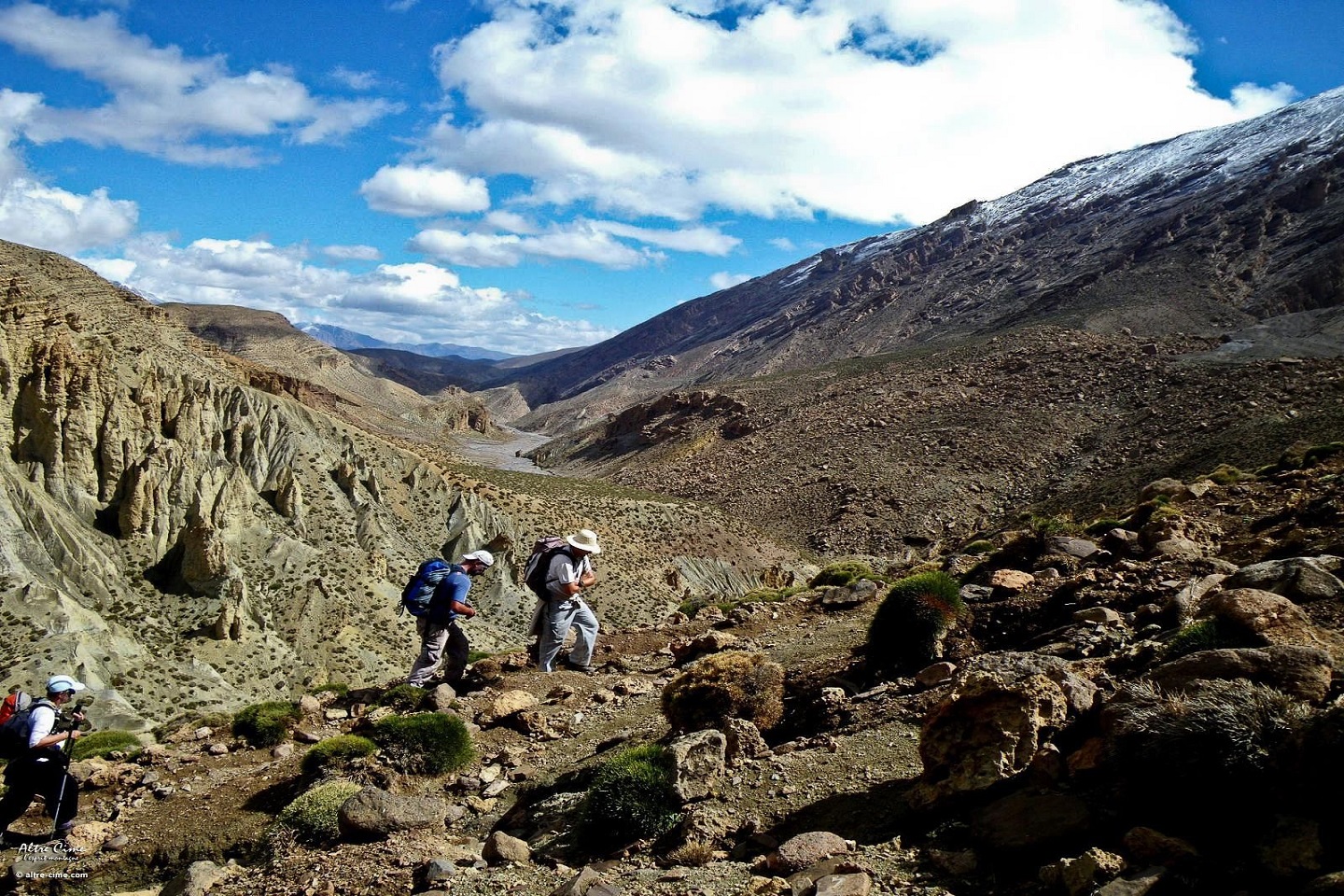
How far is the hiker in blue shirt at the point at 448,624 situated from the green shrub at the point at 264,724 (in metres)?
1.57

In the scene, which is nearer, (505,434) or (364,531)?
(364,531)

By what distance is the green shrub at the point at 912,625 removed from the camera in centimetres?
838

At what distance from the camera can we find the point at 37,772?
307 inches

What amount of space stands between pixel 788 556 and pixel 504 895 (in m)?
38.7

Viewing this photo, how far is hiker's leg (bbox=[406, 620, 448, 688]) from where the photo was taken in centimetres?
1045

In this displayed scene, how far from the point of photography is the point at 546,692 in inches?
407

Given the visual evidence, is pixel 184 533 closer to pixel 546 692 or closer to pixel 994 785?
pixel 546 692

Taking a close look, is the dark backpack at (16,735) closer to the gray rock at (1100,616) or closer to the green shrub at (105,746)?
the green shrub at (105,746)

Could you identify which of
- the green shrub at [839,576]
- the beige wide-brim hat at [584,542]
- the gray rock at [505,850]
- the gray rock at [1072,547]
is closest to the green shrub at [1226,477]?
the gray rock at [1072,547]

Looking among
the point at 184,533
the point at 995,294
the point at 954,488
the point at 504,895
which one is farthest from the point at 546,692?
the point at 995,294

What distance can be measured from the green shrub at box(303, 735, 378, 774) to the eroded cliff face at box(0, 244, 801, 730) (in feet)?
44.6

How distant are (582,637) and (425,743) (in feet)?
10.6

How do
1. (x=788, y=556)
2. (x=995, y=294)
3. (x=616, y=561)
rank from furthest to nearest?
1. (x=995, y=294)
2. (x=788, y=556)
3. (x=616, y=561)

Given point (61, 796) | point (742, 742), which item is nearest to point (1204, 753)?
point (742, 742)
